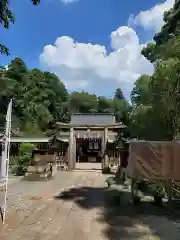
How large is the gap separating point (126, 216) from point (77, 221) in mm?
1187

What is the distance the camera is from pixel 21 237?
5.45 meters

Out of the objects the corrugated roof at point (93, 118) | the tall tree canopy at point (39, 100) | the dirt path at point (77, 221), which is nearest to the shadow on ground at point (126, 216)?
the dirt path at point (77, 221)

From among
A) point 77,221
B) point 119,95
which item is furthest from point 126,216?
point 119,95

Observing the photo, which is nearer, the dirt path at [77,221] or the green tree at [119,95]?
the dirt path at [77,221]

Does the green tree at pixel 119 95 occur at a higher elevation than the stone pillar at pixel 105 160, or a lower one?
higher

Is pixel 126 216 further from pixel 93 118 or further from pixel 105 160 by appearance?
pixel 93 118

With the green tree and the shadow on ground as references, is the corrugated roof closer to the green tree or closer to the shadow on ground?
the shadow on ground

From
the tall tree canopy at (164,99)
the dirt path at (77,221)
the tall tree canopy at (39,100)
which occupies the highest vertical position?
the tall tree canopy at (39,100)

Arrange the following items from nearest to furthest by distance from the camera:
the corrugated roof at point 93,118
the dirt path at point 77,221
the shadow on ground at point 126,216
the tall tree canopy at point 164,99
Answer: the dirt path at point 77,221 → the shadow on ground at point 126,216 → the tall tree canopy at point 164,99 → the corrugated roof at point 93,118

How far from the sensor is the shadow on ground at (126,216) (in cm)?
576

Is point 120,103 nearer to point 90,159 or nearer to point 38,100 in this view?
point 38,100

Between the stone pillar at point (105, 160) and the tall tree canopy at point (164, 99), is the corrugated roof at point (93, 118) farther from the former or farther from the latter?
the tall tree canopy at point (164, 99)

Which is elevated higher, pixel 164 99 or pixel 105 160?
pixel 164 99

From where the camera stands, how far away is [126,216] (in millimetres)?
7039
